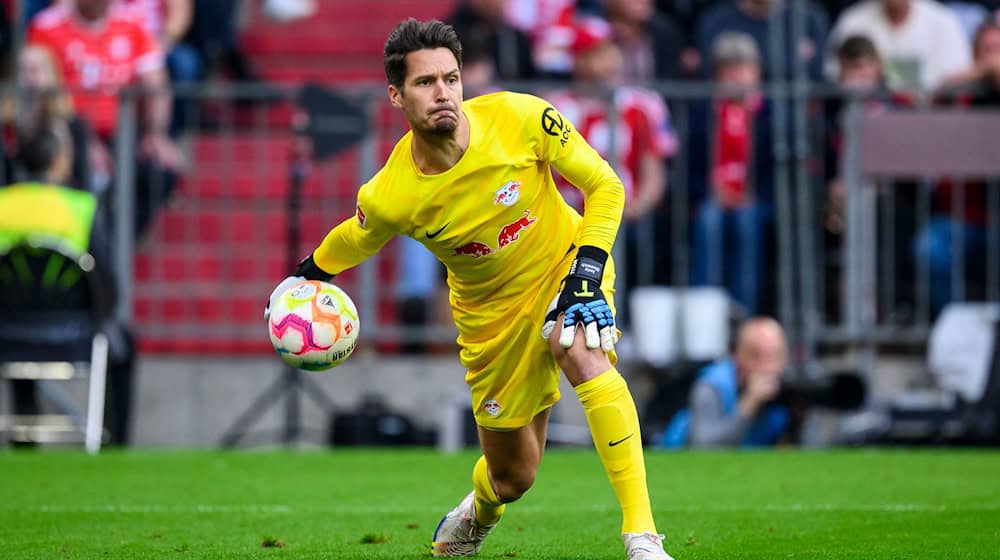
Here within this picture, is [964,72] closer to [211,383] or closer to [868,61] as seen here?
[868,61]

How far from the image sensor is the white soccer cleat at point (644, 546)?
241 inches

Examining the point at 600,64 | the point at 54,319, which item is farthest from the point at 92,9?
the point at 600,64

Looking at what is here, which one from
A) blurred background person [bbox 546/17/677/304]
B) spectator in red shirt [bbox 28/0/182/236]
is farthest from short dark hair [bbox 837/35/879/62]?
spectator in red shirt [bbox 28/0/182/236]

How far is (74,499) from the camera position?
9.57 m

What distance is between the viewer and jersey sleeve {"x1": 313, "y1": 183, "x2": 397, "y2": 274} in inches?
270

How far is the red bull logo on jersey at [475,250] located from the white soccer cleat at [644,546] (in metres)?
1.37

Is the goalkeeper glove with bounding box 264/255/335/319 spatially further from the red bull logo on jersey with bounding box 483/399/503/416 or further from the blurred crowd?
the blurred crowd

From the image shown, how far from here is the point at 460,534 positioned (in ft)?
23.6

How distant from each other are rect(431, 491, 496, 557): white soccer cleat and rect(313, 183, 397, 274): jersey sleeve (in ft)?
3.86

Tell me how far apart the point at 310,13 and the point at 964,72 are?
681 centimetres

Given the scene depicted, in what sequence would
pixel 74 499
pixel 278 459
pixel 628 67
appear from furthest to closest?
pixel 628 67
pixel 278 459
pixel 74 499

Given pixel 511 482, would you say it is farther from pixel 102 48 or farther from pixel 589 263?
pixel 102 48

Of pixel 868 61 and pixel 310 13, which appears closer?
pixel 868 61

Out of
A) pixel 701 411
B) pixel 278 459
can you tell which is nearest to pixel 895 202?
pixel 701 411
